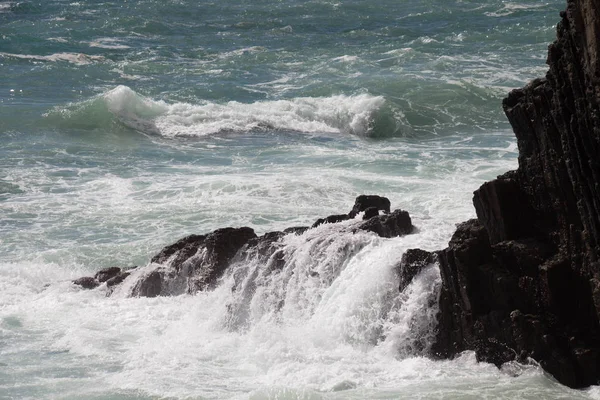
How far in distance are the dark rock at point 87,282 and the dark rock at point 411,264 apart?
19.5 ft

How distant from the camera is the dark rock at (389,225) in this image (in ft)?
43.1

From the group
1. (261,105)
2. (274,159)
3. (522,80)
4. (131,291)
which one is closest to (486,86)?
(522,80)

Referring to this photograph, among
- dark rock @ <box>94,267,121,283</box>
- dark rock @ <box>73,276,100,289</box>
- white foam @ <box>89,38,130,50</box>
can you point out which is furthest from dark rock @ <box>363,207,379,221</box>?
white foam @ <box>89,38,130,50</box>

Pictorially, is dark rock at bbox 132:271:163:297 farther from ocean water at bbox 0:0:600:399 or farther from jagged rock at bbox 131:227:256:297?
ocean water at bbox 0:0:600:399

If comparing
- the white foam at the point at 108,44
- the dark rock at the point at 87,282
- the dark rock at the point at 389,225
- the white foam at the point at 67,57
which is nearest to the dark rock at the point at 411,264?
the dark rock at the point at 389,225

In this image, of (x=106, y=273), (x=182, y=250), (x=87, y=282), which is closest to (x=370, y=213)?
(x=182, y=250)

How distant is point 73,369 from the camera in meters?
12.0

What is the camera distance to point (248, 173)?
2302 centimetres

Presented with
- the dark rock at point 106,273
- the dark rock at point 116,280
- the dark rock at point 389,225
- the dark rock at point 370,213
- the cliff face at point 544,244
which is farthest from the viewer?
the dark rock at point 106,273

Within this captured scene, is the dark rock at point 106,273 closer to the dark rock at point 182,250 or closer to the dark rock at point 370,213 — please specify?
the dark rock at point 182,250

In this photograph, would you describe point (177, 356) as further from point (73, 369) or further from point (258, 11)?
point (258, 11)

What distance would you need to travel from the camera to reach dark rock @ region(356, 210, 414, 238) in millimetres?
13125

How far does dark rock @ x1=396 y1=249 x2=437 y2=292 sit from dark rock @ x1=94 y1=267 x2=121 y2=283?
19.6ft

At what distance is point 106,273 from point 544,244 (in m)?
8.20
